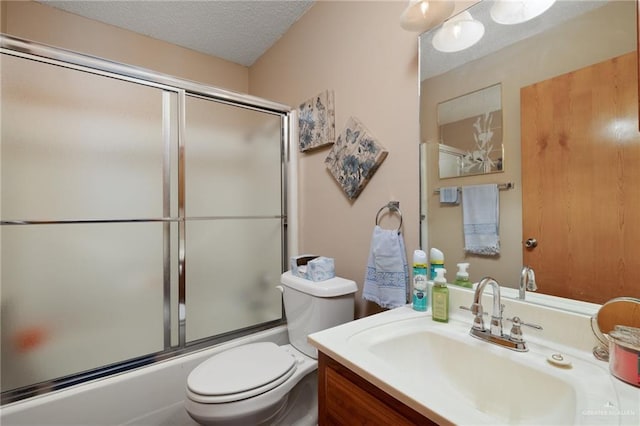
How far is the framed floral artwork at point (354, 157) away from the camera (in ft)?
4.43

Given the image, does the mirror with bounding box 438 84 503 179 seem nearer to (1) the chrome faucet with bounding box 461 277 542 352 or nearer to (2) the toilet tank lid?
(1) the chrome faucet with bounding box 461 277 542 352

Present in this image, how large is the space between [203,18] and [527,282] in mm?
2309

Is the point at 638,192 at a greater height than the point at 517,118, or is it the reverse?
the point at 517,118

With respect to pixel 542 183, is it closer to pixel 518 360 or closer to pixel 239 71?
pixel 518 360

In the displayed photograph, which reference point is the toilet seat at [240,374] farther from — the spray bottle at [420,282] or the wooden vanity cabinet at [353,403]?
the spray bottle at [420,282]

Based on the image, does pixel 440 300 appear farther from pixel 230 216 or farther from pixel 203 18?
pixel 203 18

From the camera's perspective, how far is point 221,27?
6.57 feet

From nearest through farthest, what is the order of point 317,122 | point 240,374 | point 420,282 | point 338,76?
1. point 420,282
2. point 240,374
3. point 338,76
4. point 317,122

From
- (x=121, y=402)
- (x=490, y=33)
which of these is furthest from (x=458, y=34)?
(x=121, y=402)

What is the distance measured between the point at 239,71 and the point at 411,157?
6.56 ft

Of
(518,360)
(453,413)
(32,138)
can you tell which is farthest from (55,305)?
(518,360)

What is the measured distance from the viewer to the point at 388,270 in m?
1.21

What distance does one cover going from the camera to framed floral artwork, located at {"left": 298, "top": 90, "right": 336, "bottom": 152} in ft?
5.31

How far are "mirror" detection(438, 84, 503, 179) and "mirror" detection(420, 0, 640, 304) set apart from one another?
2 cm
